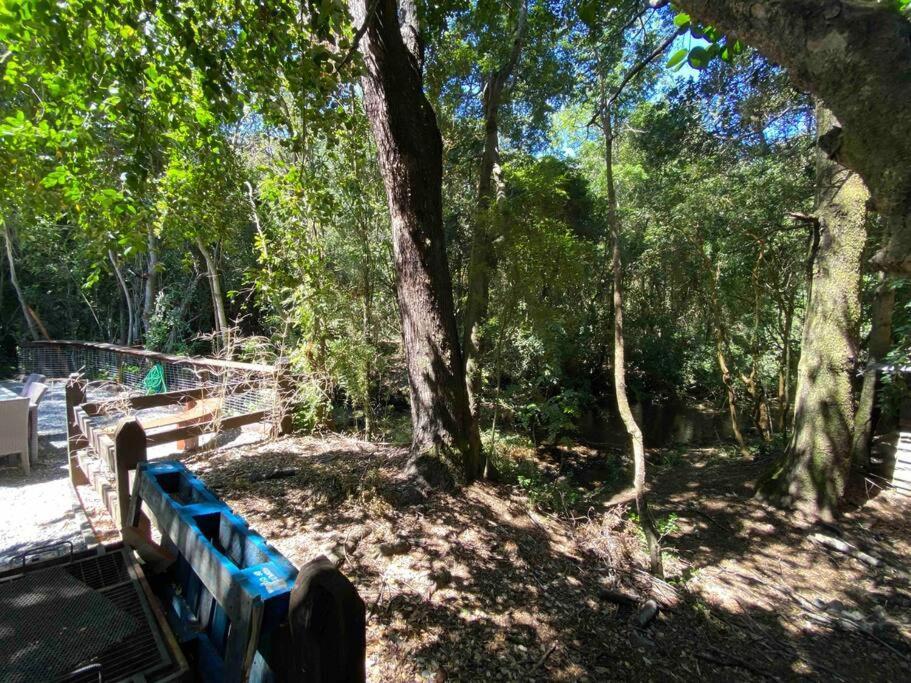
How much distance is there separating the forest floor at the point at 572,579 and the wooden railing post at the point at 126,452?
0.96 meters

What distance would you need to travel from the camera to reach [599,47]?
228 inches

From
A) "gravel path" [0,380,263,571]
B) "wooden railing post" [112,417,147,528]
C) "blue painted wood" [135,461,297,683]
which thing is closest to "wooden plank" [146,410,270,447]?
"gravel path" [0,380,263,571]

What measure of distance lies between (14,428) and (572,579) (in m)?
6.32

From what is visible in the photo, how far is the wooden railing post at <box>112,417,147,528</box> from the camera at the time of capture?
2.36 metres

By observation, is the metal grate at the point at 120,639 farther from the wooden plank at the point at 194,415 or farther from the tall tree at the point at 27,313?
the tall tree at the point at 27,313

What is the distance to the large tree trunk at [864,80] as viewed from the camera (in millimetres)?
841

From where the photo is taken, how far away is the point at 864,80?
2.89ft

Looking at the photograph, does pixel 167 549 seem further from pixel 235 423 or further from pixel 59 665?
pixel 235 423

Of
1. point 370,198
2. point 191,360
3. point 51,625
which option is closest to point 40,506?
point 191,360

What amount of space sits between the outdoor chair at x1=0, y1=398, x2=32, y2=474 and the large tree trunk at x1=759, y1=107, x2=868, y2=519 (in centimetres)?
873

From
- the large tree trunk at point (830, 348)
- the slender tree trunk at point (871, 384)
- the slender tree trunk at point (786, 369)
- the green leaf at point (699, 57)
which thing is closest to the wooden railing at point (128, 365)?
the green leaf at point (699, 57)

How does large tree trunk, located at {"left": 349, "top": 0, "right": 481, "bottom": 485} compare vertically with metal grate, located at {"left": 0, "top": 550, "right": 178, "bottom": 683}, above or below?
above

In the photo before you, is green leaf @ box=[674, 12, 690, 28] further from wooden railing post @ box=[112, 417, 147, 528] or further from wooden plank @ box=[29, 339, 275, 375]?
wooden plank @ box=[29, 339, 275, 375]

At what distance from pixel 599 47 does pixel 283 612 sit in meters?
6.99
